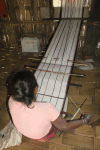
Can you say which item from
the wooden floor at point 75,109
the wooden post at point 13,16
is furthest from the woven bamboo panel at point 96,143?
the wooden post at point 13,16

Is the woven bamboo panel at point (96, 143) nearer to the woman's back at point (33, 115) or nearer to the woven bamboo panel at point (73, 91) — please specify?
the woven bamboo panel at point (73, 91)

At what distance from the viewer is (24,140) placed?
5.45 ft

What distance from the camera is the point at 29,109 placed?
927mm

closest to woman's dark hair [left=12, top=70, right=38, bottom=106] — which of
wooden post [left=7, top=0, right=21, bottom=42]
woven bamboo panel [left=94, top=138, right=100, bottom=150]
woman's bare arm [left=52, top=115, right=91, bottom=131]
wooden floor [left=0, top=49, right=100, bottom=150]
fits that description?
woman's bare arm [left=52, top=115, right=91, bottom=131]

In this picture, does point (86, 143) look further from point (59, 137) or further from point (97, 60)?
point (97, 60)

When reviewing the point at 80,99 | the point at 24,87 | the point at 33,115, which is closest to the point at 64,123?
the point at 33,115

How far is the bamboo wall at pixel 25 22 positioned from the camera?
3.08 m

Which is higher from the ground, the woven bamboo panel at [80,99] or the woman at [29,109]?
the woman at [29,109]

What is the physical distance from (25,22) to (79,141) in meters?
3.16

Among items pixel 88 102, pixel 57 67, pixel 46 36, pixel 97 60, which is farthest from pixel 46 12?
pixel 88 102

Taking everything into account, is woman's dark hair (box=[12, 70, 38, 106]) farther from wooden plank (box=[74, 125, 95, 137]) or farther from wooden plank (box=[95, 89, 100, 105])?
wooden plank (box=[95, 89, 100, 105])

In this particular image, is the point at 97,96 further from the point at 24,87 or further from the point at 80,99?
the point at 24,87

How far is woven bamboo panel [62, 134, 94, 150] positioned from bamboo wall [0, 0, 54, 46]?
8.35 feet

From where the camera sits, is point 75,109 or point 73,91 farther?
point 73,91
